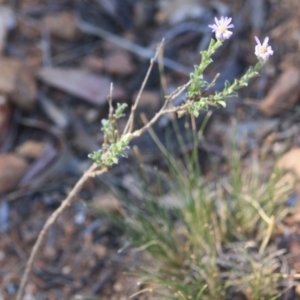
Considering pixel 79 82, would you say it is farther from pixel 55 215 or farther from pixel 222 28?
pixel 222 28

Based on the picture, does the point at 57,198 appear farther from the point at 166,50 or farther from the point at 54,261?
the point at 166,50

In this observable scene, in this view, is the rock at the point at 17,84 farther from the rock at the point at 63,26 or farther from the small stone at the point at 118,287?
the small stone at the point at 118,287

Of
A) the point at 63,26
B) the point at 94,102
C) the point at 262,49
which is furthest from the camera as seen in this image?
the point at 63,26

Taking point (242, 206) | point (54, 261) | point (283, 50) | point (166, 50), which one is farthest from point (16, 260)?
point (283, 50)

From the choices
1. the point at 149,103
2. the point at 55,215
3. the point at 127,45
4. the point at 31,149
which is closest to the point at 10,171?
the point at 31,149

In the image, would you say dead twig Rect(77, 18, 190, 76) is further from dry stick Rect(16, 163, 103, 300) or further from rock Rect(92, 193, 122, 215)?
dry stick Rect(16, 163, 103, 300)

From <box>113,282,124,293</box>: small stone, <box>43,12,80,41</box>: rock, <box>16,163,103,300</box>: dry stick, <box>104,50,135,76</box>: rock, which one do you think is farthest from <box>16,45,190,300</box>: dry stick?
<box>43,12,80,41</box>: rock
